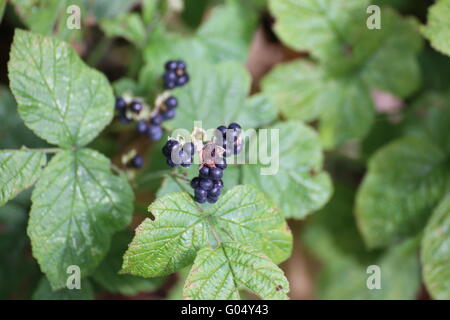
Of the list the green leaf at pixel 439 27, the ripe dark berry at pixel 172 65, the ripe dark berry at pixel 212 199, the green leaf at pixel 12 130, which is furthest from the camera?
the green leaf at pixel 12 130

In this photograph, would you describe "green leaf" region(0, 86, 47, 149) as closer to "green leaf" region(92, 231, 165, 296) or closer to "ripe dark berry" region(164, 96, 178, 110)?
"green leaf" region(92, 231, 165, 296)

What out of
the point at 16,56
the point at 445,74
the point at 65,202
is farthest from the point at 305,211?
the point at 445,74

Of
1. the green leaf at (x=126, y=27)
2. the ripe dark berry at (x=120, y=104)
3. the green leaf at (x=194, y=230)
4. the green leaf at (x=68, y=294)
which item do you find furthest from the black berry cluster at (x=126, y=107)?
the green leaf at (x=68, y=294)

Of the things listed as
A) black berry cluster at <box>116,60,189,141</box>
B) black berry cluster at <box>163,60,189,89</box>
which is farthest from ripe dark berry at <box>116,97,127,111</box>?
black berry cluster at <box>163,60,189,89</box>

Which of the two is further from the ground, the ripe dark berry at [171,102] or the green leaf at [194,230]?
the ripe dark berry at [171,102]

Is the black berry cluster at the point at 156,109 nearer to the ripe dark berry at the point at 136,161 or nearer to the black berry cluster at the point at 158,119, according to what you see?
the black berry cluster at the point at 158,119

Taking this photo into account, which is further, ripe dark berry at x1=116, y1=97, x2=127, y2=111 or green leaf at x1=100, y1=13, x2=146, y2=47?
green leaf at x1=100, y1=13, x2=146, y2=47

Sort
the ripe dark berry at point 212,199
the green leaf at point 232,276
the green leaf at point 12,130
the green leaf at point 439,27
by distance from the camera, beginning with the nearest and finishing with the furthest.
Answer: the green leaf at point 232,276
the ripe dark berry at point 212,199
the green leaf at point 439,27
the green leaf at point 12,130

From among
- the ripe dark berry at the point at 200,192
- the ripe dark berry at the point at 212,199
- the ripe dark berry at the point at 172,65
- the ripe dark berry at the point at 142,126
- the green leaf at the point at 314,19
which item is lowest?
the ripe dark berry at the point at 212,199
